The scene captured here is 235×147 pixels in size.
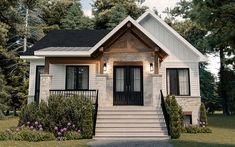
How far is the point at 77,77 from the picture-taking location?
1888cm

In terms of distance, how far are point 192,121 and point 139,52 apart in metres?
6.04

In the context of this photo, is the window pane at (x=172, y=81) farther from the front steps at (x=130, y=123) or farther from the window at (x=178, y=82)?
the front steps at (x=130, y=123)

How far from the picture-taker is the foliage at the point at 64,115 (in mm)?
13477

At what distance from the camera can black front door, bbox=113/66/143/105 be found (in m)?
18.2

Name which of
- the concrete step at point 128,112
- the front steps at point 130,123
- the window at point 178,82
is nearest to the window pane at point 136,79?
the window at point 178,82

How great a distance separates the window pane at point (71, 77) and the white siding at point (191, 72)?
6081 mm

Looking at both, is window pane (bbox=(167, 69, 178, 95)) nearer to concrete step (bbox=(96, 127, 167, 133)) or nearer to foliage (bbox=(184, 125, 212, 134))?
foliage (bbox=(184, 125, 212, 134))

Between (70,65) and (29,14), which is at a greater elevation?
(29,14)

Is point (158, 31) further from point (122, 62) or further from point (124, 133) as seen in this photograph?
point (124, 133)

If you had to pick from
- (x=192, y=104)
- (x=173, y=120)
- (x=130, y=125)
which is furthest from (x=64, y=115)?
(x=192, y=104)

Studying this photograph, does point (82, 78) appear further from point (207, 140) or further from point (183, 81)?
point (207, 140)

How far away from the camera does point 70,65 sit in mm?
18922

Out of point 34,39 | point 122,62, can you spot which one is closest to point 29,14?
point 34,39

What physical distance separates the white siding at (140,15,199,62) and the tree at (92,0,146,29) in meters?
20.6
